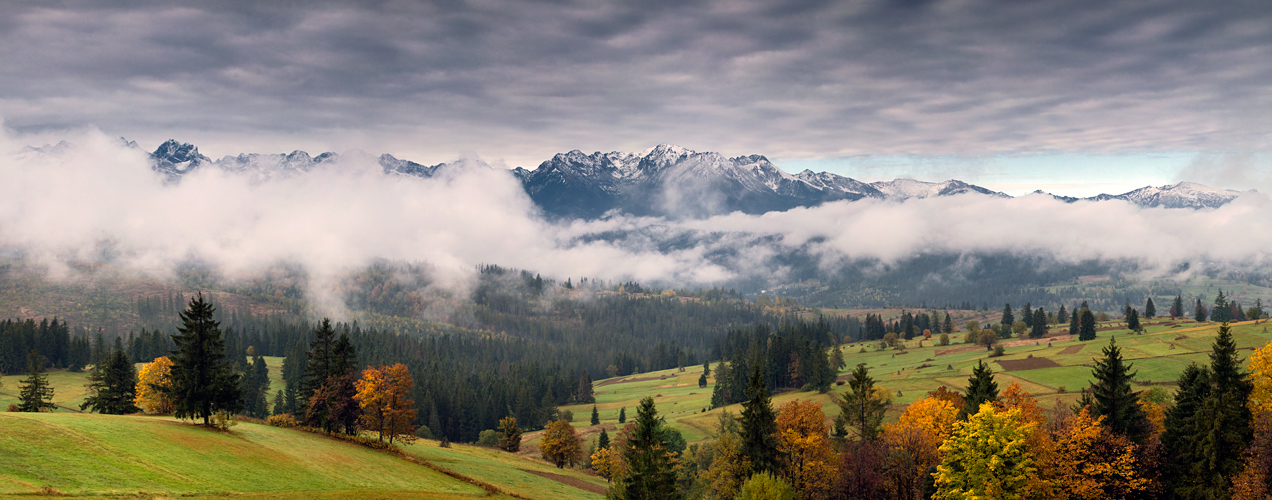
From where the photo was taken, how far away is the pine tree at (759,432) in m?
74.7

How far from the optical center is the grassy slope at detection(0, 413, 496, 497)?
4406 centimetres

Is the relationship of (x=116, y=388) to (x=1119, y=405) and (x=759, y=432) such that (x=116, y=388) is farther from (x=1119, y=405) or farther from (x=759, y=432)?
(x=1119, y=405)

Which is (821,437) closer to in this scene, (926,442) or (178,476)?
(926,442)

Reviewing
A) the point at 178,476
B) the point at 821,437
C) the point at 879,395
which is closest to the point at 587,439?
the point at 879,395

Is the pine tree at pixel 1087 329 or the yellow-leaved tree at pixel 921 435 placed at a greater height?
the pine tree at pixel 1087 329

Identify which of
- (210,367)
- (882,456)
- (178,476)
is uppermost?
(210,367)

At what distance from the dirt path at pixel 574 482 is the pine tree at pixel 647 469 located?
34.3m

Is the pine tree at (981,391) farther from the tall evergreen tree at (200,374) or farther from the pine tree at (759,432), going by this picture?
the tall evergreen tree at (200,374)

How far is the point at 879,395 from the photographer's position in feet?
382

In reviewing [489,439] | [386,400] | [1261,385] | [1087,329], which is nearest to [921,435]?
[1261,385]

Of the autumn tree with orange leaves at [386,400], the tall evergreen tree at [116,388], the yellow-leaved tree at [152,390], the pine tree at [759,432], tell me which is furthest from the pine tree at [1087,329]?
the tall evergreen tree at [116,388]

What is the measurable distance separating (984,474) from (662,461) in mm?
31517

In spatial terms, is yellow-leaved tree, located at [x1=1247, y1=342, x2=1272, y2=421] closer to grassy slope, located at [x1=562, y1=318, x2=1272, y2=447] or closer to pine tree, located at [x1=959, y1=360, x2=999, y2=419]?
pine tree, located at [x1=959, y1=360, x2=999, y2=419]

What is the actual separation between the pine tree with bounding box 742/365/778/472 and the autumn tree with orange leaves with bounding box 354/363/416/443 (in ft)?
146
